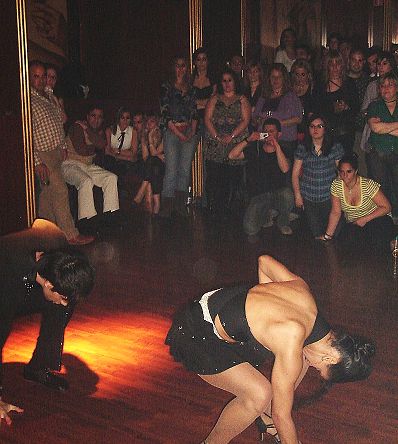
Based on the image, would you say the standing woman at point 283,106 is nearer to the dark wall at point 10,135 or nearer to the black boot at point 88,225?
the black boot at point 88,225

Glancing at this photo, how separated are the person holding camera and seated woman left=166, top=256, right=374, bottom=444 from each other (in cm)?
373

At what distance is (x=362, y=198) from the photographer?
599 cm

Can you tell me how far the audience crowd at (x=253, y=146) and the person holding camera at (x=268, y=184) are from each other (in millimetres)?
10

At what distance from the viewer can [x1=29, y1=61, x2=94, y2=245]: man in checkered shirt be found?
625cm

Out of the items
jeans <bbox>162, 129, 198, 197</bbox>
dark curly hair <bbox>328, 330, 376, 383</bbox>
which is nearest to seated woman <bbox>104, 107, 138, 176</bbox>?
jeans <bbox>162, 129, 198, 197</bbox>

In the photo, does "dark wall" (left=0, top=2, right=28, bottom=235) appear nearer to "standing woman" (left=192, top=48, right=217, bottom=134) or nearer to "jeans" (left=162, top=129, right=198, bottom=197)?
"jeans" (left=162, top=129, right=198, bottom=197)

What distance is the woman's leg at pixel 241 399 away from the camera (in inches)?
108

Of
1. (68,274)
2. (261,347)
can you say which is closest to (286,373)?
(261,347)

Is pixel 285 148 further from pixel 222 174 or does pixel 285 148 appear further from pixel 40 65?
pixel 40 65

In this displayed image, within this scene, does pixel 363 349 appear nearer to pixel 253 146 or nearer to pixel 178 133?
pixel 253 146

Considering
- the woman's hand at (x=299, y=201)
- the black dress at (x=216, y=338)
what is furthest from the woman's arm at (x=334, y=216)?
the black dress at (x=216, y=338)

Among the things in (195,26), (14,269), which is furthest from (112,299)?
(195,26)

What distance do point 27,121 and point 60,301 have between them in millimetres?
3335

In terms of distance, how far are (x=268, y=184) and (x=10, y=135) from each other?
7.50 ft
